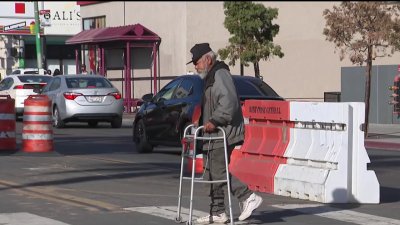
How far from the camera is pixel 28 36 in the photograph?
6353 centimetres

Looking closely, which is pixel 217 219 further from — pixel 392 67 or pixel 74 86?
pixel 392 67

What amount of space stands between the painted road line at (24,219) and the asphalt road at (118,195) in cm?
1

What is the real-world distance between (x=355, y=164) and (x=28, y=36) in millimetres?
53901

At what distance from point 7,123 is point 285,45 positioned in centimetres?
2537

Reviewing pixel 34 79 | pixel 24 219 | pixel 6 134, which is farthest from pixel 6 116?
pixel 34 79

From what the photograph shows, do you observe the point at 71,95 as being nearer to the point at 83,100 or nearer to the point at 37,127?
the point at 83,100

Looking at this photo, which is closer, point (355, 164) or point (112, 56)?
point (355, 164)

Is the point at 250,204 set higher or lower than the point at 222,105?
lower

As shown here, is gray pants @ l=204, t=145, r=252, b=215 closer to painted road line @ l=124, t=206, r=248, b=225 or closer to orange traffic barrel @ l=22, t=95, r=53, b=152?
painted road line @ l=124, t=206, r=248, b=225

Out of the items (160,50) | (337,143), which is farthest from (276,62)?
(337,143)

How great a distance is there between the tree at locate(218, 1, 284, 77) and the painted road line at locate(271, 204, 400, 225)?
22.8m

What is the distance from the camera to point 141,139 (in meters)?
19.2

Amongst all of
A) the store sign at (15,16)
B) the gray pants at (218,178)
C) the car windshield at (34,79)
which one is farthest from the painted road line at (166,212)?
the store sign at (15,16)

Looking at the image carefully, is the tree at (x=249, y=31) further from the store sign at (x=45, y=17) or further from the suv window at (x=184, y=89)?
the store sign at (x=45, y=17)
